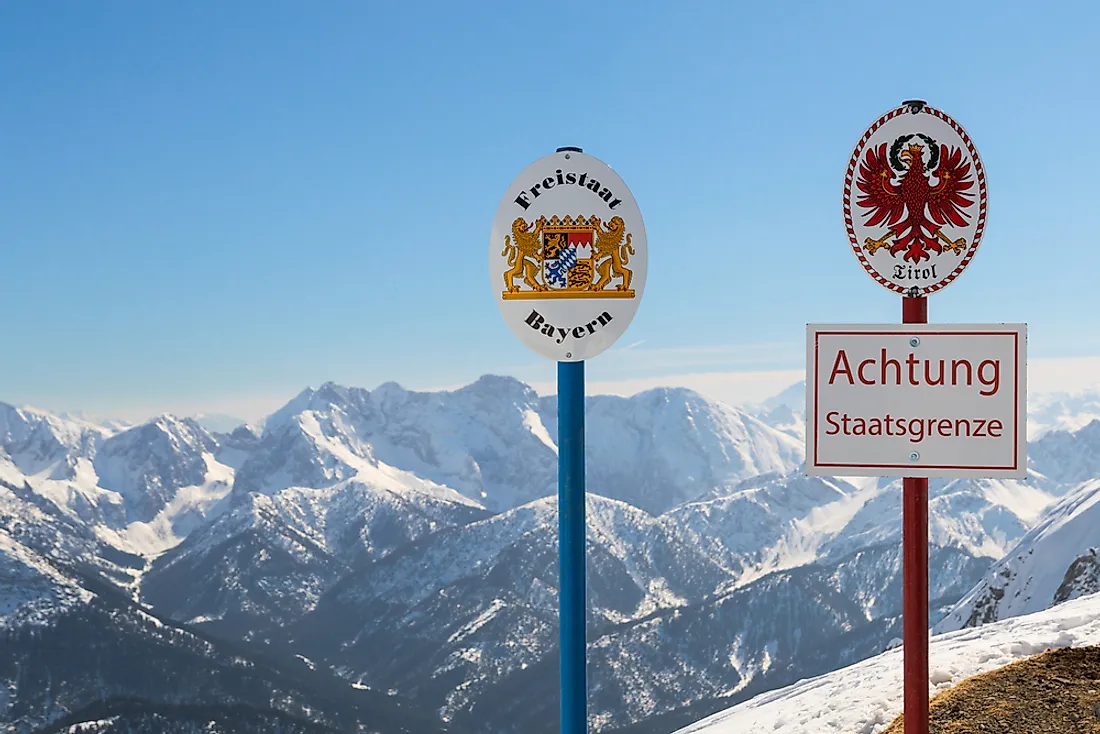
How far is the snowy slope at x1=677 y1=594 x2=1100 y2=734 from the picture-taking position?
9.22 m

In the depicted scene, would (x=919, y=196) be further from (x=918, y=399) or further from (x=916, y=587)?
(x=916, y=587)

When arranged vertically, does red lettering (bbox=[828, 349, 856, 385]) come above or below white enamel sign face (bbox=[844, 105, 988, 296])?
below

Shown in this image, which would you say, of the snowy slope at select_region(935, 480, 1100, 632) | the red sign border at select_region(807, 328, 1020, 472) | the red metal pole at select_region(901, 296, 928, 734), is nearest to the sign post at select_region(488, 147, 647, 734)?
the red sign border at select_region(807, 328, 1020, 472)

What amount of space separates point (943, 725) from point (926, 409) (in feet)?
10.4

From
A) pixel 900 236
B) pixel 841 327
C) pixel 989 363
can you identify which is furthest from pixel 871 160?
pixel 989 363

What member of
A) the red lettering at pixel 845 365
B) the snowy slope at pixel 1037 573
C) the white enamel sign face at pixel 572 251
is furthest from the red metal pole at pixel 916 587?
the snowy slope at pixel 1037 573

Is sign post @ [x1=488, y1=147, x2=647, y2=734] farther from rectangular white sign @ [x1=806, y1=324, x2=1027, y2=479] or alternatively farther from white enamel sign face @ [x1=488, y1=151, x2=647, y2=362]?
rectangular white sign @ [x1=806, y1=324, x2=1027, y2=479]

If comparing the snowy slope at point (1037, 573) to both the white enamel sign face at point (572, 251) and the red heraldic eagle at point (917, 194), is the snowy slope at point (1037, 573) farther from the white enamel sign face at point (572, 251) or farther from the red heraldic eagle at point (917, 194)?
the white enamel sign face at point (572, 251)

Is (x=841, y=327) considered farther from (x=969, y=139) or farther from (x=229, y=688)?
(x=229, y=688)

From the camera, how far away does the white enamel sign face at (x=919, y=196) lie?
6602mm

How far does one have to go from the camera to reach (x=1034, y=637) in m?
10.2

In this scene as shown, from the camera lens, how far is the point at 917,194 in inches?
260

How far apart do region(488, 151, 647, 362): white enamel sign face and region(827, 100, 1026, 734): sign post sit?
1413 mm

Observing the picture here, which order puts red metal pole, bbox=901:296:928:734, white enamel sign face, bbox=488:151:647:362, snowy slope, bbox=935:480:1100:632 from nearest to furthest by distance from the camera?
red metal pole, bbox=901:296:928:734 < white enamel sign face, bbox=488:151:647:362 < snowy slope, bbox=935:480:1100:632
